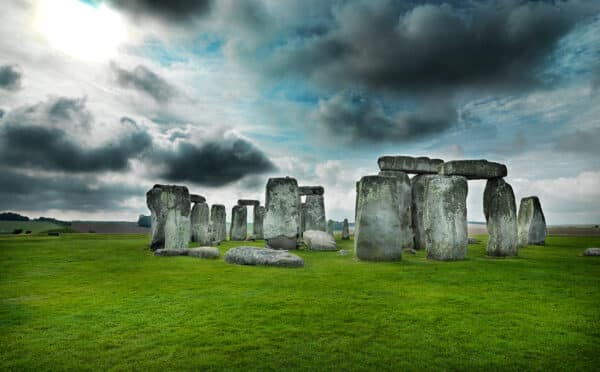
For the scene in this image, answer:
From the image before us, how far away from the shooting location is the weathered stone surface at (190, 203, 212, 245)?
17.7 m

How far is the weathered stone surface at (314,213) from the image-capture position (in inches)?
816

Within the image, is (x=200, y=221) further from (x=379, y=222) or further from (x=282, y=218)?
(x=379, y=222)

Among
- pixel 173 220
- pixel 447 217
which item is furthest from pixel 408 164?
pixel 173 220

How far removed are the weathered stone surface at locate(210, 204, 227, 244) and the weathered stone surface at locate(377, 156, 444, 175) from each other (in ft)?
32.0

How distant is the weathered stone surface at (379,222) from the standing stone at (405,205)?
13.9ft

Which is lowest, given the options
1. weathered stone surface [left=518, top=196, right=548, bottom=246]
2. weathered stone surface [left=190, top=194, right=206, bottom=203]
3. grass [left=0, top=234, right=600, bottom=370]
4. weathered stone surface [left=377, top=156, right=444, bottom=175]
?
grass [left=0, top=234, right=600, bottom=370]

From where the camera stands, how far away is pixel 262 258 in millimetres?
9578

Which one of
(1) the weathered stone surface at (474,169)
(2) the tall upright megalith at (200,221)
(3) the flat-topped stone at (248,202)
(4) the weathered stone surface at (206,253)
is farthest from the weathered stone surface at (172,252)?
(3) the flat-topped stone at (248,202)

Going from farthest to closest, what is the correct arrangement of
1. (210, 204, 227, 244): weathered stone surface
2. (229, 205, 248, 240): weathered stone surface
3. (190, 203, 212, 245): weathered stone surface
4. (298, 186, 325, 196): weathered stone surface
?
(229, 205, 248, 240): weathered stone surface → (298, 186, 325, 196): weathered stone surface → (210, 204, 227, 244): weathered stone surface → (190, 203, 212, 245): weathered stone surface

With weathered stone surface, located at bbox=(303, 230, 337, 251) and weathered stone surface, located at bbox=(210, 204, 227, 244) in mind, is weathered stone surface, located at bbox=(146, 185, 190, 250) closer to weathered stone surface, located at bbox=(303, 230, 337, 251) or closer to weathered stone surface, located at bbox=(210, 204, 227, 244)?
weathered stone surface, located at bbox=(303, 230, 337, 251)

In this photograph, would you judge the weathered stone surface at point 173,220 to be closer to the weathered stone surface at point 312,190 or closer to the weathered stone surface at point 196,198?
the weathered stone surface at point 196,198

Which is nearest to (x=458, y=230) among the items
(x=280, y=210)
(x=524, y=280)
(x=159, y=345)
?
(x=524, y=280)

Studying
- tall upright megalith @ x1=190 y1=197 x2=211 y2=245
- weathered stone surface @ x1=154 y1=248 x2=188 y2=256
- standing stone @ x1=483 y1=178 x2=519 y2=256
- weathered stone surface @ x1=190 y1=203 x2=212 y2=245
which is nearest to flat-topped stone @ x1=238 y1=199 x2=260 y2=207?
tall upright megalith @ x1=190 y1=197 x2=211 y2=245

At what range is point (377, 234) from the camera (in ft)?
34.4
